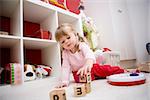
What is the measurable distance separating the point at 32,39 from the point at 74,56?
0.67 feet

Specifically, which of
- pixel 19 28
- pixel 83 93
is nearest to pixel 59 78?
pixel 19 28

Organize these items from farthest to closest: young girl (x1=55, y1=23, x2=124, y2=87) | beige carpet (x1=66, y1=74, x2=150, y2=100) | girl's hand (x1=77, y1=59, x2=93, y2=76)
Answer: young girl (x1=55, y1=23, x2=124, y2=87)
girl's hand (x1=77, y1=59, x2=93, y2=76)
beige carpet (x1=66, y1=74, x2=150, y2=100)

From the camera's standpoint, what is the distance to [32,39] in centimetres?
69

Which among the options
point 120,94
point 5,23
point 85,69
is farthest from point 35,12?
point 120,94

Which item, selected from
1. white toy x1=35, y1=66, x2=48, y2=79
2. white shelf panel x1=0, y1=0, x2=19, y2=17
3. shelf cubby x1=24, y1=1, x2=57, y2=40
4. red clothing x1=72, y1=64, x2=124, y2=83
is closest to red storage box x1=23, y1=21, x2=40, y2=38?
shelf cubby x1=24, y1=1, x2=57, y2=40

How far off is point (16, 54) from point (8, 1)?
23cm

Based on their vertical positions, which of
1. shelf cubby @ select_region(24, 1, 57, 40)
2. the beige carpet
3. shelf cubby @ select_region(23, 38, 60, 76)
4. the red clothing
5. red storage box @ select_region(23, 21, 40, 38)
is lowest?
the beige carpet

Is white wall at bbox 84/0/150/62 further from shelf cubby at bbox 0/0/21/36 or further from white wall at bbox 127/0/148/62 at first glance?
shelf cubby at bbox 0/0/21/36

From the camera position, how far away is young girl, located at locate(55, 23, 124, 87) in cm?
65

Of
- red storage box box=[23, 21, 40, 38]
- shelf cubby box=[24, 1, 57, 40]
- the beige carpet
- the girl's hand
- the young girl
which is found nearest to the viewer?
the beige carpet

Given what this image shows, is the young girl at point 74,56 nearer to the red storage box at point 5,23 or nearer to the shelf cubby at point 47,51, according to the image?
the shelf cubby at point 47,51

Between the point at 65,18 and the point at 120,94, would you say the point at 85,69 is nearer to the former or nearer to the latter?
the point at 120,94

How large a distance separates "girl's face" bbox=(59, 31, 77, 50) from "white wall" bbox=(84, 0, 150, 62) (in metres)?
0.30

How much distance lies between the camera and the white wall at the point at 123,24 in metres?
0.68
